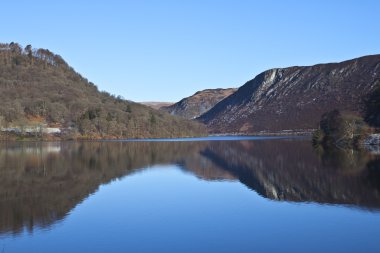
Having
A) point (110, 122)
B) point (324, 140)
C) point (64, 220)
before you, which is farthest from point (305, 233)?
point (110, 122)

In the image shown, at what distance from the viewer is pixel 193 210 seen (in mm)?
29594

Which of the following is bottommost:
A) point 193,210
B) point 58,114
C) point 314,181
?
point 193,210

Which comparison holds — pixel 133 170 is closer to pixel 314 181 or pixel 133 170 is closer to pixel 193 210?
pixel 314 181

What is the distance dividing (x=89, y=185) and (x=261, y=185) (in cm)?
1583

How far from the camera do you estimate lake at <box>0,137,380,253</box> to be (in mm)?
20984

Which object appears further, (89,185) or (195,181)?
(195,181)

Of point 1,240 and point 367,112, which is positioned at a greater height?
point 367,112

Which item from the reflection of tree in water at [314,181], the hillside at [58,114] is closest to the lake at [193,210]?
the reflection of tree in water at [314,181]

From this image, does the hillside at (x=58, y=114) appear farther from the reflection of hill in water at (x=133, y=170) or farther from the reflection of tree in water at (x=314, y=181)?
the reflection of tree in water at (x=314, y=181)

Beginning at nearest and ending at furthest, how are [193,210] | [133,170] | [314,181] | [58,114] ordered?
1. [193,210]
2. [314,181]
3. [133,170]
4. [58,114]

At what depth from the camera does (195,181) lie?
1810 inches

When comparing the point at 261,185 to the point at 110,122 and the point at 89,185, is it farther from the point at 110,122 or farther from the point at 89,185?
the point at 110,122

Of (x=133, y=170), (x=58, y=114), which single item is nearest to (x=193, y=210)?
(x=133, y=170)

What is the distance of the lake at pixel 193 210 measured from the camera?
20984 mm
